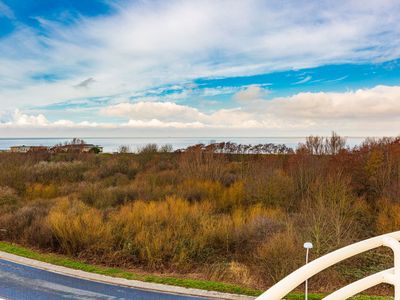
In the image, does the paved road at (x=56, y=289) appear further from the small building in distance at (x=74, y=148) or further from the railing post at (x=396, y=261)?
the small building in distance at (x=74, y=148)

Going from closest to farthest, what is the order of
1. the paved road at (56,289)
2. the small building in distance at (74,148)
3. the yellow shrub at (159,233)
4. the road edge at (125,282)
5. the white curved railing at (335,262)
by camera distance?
1. the white curved railing at (335,262)
2. the paved road at (56,289)
3. the road edge at (125,282)
4. the yellow shrub at (159,233)
5. the small building in distance at (74,148)

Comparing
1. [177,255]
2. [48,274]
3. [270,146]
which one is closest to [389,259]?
[177,255]

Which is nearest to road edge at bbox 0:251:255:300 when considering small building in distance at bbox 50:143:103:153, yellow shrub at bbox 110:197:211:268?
yellow shrub at bbox 110:197:211:268

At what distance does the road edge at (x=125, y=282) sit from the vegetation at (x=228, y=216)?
23.1 inches

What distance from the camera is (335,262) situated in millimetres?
2748

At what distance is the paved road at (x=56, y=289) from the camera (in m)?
9.97

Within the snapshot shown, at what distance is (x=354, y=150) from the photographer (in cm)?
3278

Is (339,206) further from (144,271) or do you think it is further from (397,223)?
(144,271)

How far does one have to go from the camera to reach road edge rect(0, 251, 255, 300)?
10.3m

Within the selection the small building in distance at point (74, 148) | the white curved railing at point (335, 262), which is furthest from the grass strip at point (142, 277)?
the small building in distance at point (74, 148)

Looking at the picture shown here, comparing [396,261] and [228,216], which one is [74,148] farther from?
[396,261]

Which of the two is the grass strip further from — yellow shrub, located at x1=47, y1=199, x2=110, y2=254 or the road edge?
yellow shrub, located at x1=47, y1=199, x2=110, y2=254

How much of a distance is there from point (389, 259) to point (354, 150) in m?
19.4

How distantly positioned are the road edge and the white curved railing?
7814 millimetres
